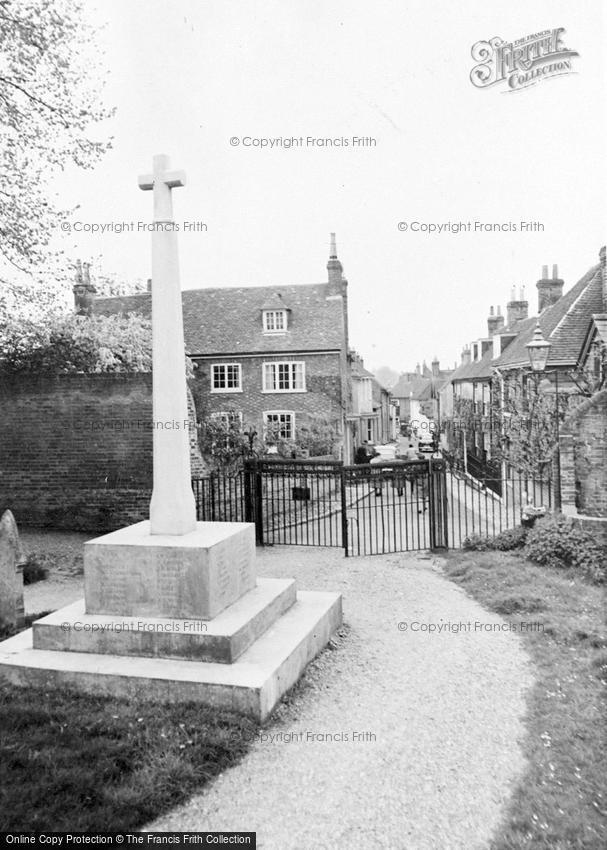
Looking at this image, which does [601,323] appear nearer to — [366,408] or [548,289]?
[548,289]

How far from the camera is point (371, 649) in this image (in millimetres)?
6121

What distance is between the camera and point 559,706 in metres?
4.79

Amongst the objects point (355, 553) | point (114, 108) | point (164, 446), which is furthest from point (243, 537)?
point (114, 108)

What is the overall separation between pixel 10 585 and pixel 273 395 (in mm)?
21653

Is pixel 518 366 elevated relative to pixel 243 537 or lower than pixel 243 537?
elevated

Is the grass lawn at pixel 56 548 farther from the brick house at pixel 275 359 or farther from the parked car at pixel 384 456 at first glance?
the brick house at pixel 275 359

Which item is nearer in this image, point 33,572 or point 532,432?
point 33,572

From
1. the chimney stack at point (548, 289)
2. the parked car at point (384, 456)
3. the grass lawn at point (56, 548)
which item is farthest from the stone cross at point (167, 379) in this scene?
the chimney stack at point (548, 289)

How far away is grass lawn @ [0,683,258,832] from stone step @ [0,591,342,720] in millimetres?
109

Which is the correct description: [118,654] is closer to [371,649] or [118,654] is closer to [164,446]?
[164,446]

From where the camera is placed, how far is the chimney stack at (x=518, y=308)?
A: 37603 mm

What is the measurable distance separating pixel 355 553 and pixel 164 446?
6623mm

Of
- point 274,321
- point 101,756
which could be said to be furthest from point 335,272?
point 101,756

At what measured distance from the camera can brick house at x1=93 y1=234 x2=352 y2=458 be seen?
1083 inches
